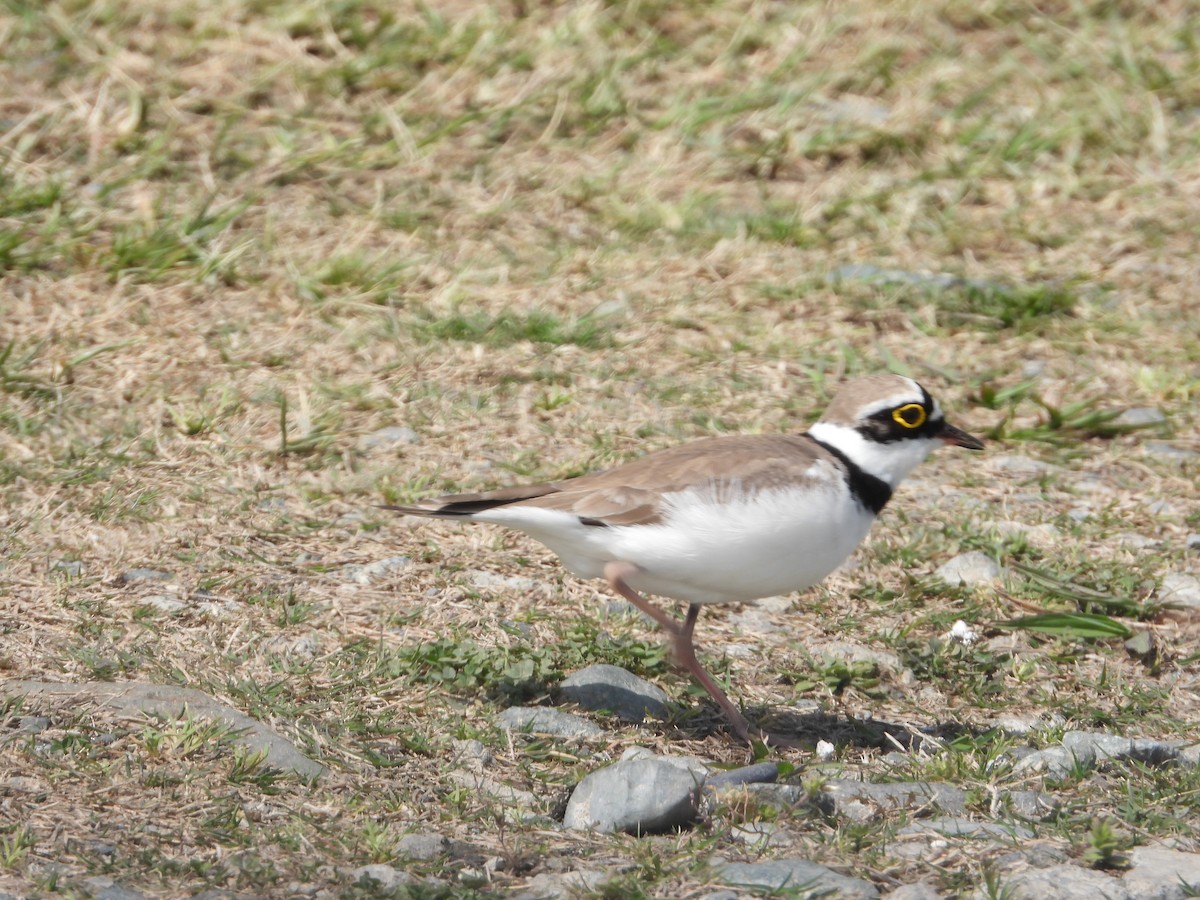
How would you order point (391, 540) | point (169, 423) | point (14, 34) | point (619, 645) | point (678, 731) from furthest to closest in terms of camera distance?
point (14, 34), point (169, 423), point (391, 540), point (619, 645), point (678, 731)

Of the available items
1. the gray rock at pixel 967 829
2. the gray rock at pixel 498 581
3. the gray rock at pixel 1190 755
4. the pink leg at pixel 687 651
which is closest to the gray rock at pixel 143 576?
the gray rock at pixel 498 581

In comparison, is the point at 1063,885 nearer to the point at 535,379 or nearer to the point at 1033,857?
the point at 1033,857

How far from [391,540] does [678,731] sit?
1479 millimetres

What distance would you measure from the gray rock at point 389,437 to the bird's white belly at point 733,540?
5.64 feet

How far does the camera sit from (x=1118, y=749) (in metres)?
4.24

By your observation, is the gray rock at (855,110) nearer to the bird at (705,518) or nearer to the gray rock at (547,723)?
the bird at (705,518)

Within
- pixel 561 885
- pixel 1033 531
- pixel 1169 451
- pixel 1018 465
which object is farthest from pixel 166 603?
pixel 1169 451

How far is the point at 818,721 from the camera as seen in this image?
4.69 meters

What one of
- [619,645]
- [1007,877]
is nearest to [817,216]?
[619,645]

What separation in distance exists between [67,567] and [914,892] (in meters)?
2.98

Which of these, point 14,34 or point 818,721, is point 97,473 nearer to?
point 818,721

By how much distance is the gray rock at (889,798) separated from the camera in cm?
393

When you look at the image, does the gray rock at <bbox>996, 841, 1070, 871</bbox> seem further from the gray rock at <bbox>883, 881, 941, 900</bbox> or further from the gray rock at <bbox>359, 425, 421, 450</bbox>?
the gray rock at <bbox>359, 425, 421, 450</bbox>

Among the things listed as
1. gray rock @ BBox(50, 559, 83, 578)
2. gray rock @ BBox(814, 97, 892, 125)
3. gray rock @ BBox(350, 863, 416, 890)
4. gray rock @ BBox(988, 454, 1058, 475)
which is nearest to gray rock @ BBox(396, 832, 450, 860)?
gray rock @ BBox(350, 863, 416, 890)
